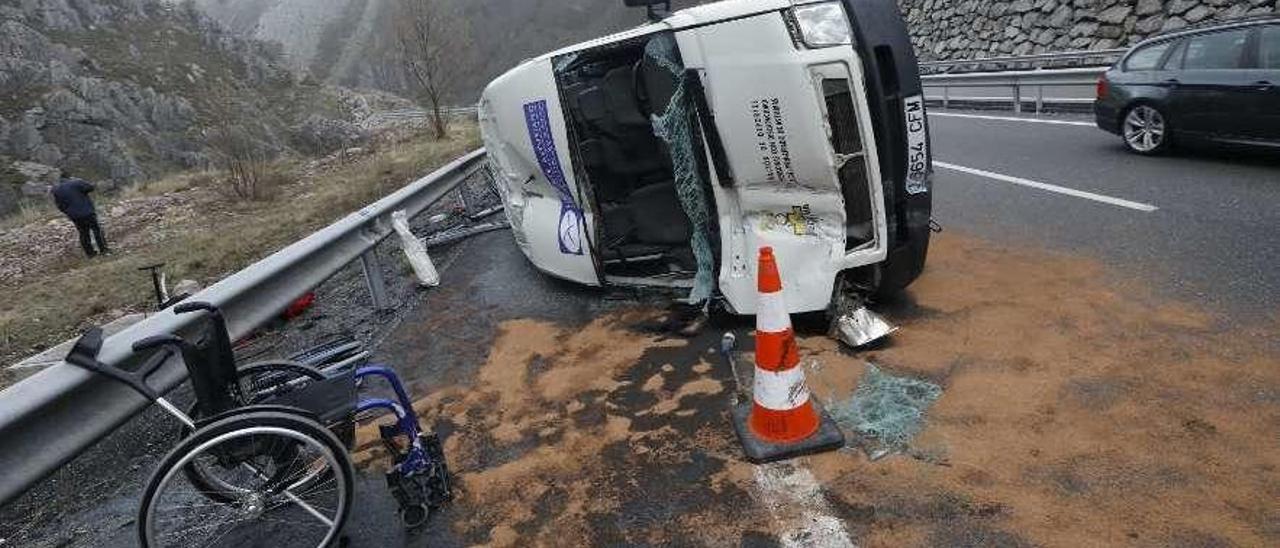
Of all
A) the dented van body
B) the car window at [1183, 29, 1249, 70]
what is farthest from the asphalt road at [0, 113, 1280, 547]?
the car window at [1183, 29, 1249, 70]

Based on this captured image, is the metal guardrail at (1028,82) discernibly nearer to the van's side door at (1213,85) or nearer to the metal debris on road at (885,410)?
the van's side door at (1213,85)

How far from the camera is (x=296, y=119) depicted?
40.5 metres

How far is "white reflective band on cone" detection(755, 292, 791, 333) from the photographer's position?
10.4ft

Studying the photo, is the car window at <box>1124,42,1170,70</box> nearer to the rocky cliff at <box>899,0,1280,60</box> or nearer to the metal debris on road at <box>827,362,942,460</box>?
the rocky cliff at <box>899,0,1280,60</box>

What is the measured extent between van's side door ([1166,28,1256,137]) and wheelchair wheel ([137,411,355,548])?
29.2 feet

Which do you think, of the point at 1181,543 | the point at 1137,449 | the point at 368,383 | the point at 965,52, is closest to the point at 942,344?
the point at 1137,449

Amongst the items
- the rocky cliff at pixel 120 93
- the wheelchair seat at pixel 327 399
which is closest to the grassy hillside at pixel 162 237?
the wheelchair seat at pixel 327 399

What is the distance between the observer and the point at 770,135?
13.1ft

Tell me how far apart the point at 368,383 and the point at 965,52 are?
24.8 meters

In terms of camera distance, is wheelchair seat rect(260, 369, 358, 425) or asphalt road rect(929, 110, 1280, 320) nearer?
wheelchair seat rect(260, 369, 358, 425)

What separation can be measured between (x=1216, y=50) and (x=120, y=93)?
42080 mm

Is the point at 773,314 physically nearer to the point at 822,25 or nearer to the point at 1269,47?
the point at 822,25

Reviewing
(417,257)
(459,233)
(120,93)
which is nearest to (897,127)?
(417,257)

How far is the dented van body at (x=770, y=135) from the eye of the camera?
12.6ft
